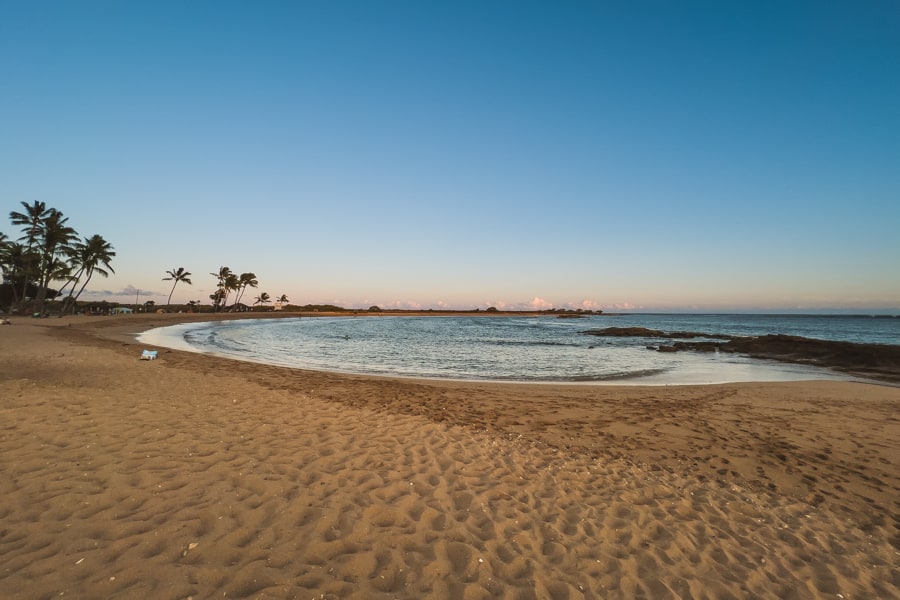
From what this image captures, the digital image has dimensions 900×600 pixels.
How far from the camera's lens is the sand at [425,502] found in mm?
3885

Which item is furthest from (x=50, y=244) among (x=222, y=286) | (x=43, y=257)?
(x=222, y=286)

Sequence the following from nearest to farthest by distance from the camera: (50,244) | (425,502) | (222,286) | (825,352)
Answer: (425,502) → (825,352) → (50,244) → (222,286)

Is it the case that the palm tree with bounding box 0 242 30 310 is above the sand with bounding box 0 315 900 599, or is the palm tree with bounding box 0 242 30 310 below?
above

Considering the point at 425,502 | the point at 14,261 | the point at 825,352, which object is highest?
the point at 14,261

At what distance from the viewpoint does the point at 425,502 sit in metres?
5.43

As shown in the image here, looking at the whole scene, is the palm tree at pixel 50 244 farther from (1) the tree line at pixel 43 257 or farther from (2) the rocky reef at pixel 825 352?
(2) the rocky reef at pixel 825 352

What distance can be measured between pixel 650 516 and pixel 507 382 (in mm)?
12258

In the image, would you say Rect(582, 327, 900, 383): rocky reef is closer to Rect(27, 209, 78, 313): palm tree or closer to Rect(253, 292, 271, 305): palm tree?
Rect(27, 209, 78, 313): palm tree

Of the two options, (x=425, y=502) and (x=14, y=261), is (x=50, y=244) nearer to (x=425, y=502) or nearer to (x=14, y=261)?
(x=14, y=261)

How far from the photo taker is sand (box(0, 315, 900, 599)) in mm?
3885

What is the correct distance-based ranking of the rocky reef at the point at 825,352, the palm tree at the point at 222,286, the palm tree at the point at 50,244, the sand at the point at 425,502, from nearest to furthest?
1. the sand at the point at 425,502
2. the rocky reef at the point at 825,352
3. the palm tree at the point at 50,244
4. the palm tree at the point at 222,286

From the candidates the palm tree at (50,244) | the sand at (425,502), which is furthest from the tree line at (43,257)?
the sand at (425,502)

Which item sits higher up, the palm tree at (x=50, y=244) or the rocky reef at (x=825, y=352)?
the palm tree at (x=50, y=244)

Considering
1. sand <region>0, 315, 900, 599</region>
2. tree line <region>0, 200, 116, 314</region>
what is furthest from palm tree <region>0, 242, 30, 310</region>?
sand <region>0, 315, 900, 599</region>
